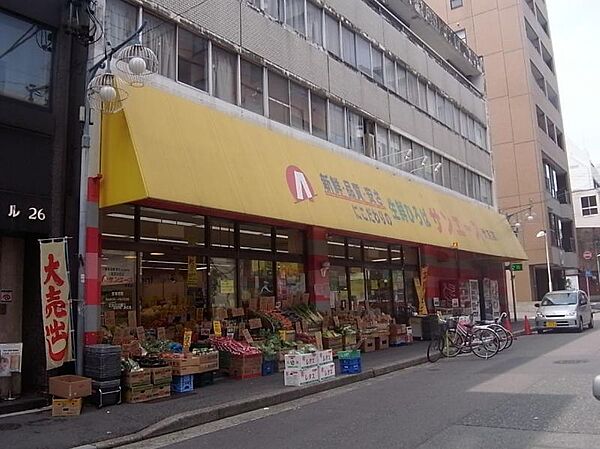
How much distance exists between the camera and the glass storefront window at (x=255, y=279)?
14453mm

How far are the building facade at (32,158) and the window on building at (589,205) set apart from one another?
215ft

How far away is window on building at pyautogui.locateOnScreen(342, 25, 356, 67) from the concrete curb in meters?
10.9

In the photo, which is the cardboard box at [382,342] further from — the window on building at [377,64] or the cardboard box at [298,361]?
the window on building at [377,64]

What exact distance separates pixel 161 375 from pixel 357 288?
9.85m

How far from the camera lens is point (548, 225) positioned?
41.8 m

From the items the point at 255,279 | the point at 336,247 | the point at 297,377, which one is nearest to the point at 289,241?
the point at 255,279

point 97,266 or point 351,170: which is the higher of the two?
point 351,170

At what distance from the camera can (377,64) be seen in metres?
21.2

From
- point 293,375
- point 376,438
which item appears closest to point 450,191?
point 293,375

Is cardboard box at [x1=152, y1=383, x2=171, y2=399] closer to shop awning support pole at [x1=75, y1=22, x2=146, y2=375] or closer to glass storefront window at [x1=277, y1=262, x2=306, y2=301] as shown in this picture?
shop awning support pole at [x1=75, y1=22, x2=146, y2=375]

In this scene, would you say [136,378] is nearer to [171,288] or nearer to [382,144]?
[171,288]

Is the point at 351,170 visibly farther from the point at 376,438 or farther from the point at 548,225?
Answer: the point at 548,225

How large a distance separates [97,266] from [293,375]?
413 centimetres

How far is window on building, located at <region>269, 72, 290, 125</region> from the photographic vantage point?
50.9 feet
